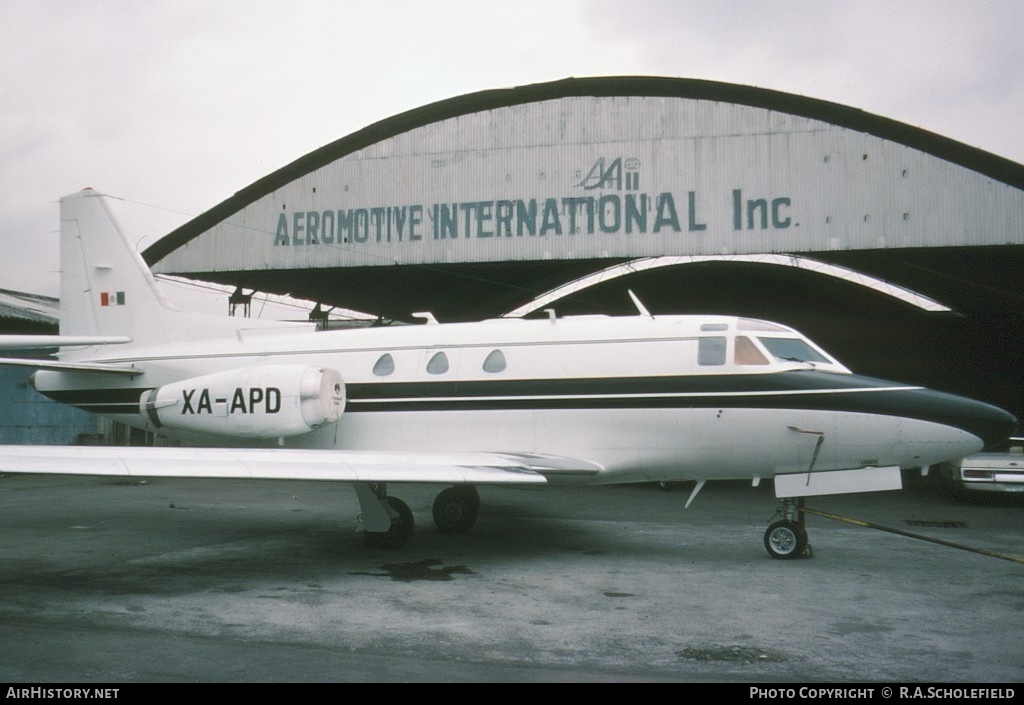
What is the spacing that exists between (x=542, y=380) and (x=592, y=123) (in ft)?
36.9

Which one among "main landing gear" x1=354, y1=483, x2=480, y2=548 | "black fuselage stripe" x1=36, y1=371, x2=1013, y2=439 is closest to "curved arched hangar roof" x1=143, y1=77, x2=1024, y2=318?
"black fuselage stripe" x1=36, y1=371, x2=1013, y2=439

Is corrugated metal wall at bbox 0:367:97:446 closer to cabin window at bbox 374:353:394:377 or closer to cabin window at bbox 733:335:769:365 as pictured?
cabin window at bbox 374:353:394:377

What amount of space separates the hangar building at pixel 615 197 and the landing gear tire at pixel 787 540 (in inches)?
419

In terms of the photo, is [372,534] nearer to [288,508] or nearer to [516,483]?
[516,483]

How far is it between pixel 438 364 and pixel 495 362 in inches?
36.0

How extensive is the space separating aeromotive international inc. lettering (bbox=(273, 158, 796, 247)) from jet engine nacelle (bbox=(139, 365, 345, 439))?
9737 mm

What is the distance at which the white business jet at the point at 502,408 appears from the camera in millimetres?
10594

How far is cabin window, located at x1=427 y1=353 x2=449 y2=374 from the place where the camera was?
13.0m

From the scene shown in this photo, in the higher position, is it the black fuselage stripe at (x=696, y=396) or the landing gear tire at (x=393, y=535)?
the black fuselage stripe at (x=696, y=396)

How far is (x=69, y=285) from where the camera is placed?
51.4 ft

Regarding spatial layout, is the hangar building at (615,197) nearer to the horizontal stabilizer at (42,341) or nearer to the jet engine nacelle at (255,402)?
the horizontal stabilizer at (42,341)

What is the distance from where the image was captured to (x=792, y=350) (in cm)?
1174

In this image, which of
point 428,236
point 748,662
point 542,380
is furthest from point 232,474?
point 428,236

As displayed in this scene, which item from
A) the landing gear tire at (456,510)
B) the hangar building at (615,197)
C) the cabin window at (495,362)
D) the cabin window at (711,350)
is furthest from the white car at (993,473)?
the cabin window at (495,362)
